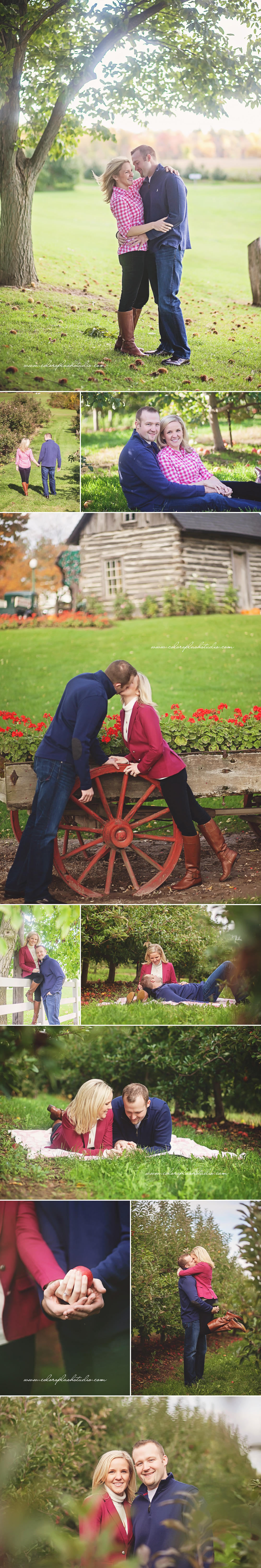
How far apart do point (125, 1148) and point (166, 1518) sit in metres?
2.02

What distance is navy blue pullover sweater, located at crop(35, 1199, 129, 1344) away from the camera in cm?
681

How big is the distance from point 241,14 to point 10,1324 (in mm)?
9140

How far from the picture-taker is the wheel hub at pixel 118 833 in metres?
7.48

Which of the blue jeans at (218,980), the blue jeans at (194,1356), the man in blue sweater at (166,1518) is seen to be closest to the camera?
the man in blue sweater at (166,1518)

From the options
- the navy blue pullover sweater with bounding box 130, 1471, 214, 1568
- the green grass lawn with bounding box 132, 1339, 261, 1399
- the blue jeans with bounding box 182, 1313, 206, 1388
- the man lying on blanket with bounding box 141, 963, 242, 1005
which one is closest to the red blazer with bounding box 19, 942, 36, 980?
the man lying on blanket with bounding box 141, 963, 242, 1005

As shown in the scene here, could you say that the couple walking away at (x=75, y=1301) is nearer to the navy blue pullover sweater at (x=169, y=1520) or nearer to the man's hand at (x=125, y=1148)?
the man's hand at (x=125, y=1148)

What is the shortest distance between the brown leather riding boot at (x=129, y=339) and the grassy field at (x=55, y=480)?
0.62m

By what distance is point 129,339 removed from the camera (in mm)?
7949

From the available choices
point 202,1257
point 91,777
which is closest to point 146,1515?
point 202,1257

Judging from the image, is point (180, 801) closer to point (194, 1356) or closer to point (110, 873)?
point (110, 873)

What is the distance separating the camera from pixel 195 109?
26.3ft

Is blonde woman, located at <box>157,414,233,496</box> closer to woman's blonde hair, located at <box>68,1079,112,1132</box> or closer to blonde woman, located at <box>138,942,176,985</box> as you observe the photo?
blonde woman, located at <box>138,942,176,985</box>

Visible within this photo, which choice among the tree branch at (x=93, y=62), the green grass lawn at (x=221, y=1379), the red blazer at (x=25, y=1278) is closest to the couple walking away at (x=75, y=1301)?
the red blazer at (x=25, y=1278)

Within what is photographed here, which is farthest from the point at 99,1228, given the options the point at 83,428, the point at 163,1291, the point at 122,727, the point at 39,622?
the point at 83,428
